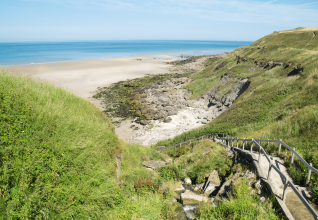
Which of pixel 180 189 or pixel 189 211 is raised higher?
pixel 189 211

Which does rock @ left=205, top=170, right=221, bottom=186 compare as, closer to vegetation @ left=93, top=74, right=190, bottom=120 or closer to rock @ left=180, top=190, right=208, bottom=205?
rock @ left=180, top=190, right=208, bottom=205

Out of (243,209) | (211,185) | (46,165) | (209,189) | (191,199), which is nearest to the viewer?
(243,209)

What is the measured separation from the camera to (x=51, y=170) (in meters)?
5.18

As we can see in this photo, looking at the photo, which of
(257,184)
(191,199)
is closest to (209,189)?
(191,199)

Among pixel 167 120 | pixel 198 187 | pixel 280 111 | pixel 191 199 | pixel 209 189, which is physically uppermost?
pixel 280 111

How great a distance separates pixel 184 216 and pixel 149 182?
192 centimetres

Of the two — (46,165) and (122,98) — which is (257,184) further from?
(122,98)

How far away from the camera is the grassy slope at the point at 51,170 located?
464 cm

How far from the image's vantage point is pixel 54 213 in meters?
4.64

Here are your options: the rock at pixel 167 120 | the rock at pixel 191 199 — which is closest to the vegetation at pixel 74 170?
the rock at pixel 191 199

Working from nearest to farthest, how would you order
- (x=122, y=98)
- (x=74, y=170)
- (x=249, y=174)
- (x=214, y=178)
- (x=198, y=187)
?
(x=74, y=170)
(x=249, y=174)
(x=214, y=178)
(x=198, y=187)
(x=122, y=98)

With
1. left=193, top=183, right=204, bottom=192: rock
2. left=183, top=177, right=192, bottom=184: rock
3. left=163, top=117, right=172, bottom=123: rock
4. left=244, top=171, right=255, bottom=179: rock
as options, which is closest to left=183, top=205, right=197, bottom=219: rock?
left=193, top=183, right=204, bottom=192: rock

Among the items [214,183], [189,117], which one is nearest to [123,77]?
[189,117]

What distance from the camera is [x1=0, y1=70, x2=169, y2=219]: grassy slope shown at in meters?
4.64
